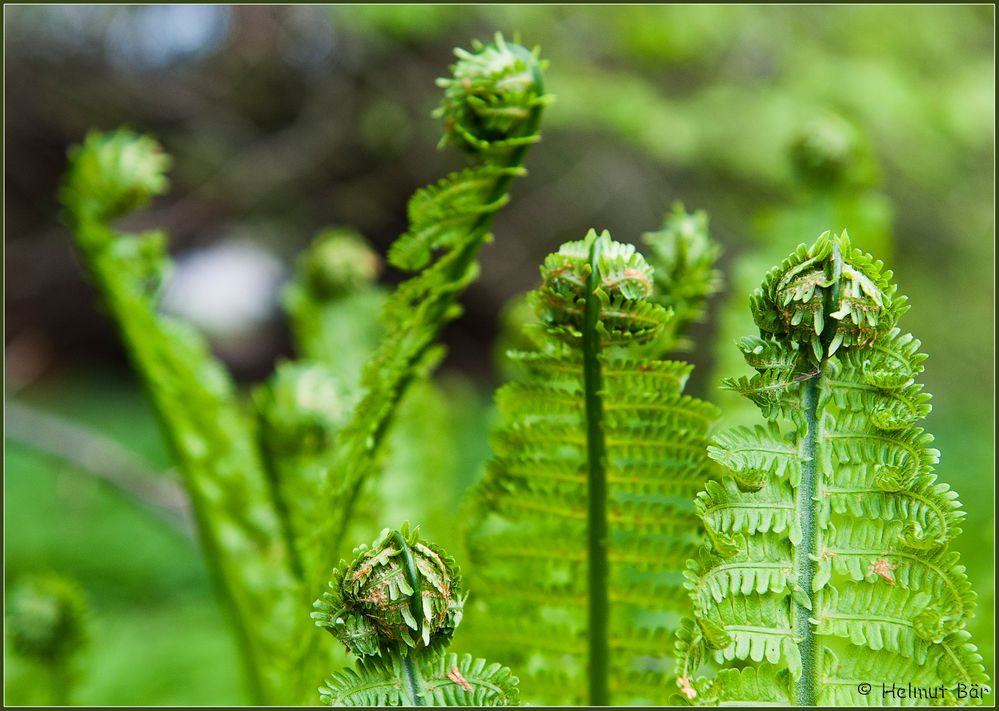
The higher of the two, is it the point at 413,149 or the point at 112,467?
the point at 413,149

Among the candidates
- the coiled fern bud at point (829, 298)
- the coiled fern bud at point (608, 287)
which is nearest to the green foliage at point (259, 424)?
the coiled fern bud at point (608, 287)

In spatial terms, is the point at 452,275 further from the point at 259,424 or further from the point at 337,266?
the point at 337,266

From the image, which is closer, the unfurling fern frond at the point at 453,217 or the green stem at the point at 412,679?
the green stem at the point at 412,679

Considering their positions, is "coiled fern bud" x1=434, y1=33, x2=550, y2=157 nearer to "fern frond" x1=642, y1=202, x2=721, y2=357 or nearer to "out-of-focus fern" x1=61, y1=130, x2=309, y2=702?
"fern frond" x1=642, y1=202, x2=721, y2=357

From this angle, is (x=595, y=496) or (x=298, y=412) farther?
(x=298, y=412)

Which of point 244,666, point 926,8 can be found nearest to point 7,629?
point 244,666

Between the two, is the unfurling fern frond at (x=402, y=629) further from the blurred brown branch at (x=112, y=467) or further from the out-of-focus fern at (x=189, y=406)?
the blurred brown branch at (x=112, y=467)

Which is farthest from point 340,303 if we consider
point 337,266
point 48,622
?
point 48,622
